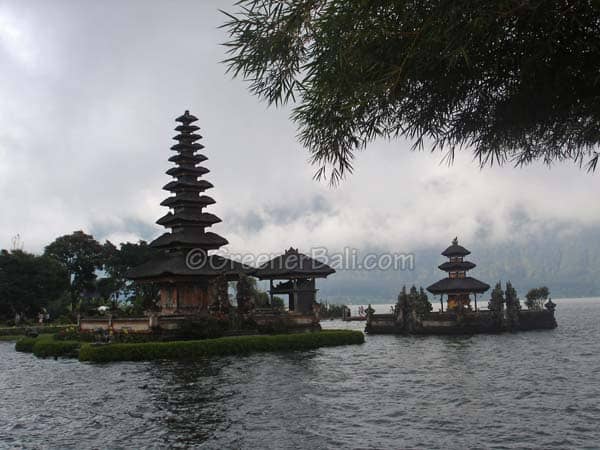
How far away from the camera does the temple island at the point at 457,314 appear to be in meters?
67.0

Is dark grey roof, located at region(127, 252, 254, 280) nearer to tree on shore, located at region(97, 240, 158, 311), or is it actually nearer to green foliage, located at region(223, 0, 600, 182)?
tree on shore, located at region(97, 240, 158, 311)

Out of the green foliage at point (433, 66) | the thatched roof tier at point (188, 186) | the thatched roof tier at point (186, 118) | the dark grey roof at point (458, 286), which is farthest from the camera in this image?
the dark grey roof at point (458, 286)

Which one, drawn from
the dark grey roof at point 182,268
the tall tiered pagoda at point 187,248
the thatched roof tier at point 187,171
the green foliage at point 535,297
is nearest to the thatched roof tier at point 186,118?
the tall tiered pagoda at point 187,248

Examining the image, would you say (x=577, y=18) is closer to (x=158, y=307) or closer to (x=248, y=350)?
(x=248, y=350)

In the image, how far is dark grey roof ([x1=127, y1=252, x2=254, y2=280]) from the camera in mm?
51469

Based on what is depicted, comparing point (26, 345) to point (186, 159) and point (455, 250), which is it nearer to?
point (186, 159)

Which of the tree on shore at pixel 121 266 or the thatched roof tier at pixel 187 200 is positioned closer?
the thatched roof tier at pixel 187 200

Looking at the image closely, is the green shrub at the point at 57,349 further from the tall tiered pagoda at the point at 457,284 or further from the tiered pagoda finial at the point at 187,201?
the tall tiered pagoda at the point at 457,284

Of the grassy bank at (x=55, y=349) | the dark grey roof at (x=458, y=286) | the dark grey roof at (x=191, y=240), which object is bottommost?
the grassy bank at (x=55, y=349)

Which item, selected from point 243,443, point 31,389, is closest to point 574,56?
point 243,443

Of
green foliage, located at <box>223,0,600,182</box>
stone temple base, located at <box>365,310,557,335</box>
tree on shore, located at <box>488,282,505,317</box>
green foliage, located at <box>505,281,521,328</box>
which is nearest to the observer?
green foliage, located at <box>223,0,600,182</box>

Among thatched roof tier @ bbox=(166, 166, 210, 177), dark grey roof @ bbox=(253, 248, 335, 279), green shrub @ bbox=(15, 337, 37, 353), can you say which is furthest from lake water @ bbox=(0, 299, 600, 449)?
thatched roof tier @ bbox=(166, 166, 210, 177)

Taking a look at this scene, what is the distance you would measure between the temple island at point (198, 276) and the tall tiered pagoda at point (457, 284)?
2135 centimetres

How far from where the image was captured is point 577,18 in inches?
318
